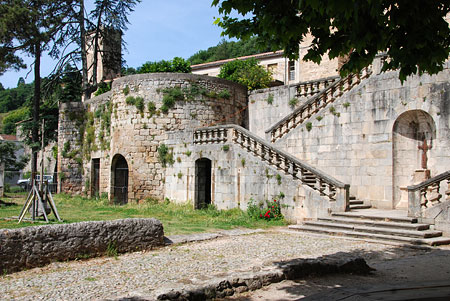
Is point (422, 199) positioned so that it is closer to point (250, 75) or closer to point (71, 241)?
point (71, 241)

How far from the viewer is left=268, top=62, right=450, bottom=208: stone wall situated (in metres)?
12.7

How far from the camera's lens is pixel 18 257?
702 centimetres

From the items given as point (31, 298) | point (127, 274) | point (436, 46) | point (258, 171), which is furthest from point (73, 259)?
point (258, 171)

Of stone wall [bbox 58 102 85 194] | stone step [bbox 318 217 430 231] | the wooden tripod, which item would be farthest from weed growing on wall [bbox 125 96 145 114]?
stone step [bbox 318 217 430 231]

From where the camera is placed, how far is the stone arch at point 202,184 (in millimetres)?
17234

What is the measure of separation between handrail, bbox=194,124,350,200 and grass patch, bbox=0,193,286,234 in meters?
1.71

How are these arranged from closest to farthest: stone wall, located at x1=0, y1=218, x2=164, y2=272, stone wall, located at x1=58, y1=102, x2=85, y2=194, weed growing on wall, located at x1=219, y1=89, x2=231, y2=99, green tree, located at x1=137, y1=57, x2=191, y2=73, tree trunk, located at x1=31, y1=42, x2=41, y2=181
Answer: stone wall, located at x1=0, y1=218, x2=164, y2=272, weed growing on wall, located at x1=219, y1=89, x2=231, y2=99, stone wall, located at x1=58, y1=102, x2=85, y2=194, green tree, located at x1=137, y1=57, x2=191, y2=73, tree trunk, located at x1=31, y1=42, x2=41, y2=181

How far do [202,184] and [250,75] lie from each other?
37.1 feet

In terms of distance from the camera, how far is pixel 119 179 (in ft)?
67.3

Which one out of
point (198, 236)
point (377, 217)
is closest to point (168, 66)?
point (198, 236)

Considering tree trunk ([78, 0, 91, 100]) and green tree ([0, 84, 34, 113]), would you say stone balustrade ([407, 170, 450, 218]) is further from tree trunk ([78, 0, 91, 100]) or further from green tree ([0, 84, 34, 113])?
green tree ([0, 84, 34, 113])

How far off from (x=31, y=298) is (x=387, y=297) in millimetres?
4601

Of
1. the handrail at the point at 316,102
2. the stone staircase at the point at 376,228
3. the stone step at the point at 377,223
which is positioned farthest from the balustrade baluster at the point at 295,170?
the handrail at the point at 316,102

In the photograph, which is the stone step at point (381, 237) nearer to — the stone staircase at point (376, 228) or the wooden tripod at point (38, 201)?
the stone staircase at point (376, 228)
